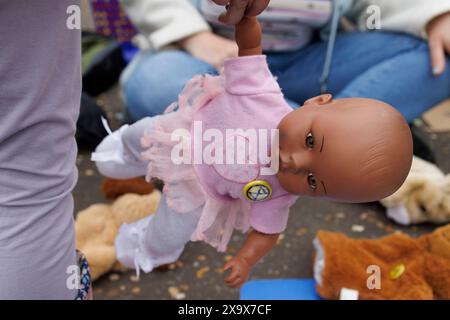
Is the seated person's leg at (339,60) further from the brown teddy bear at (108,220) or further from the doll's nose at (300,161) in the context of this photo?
the doll's nose at (300,161)

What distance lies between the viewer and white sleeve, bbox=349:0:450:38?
1208 mm

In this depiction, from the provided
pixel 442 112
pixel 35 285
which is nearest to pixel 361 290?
pixel 35 285

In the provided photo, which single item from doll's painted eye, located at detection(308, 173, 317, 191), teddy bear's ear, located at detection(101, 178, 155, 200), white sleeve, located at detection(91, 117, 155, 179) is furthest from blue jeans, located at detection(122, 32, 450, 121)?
doll's painted eye, located at detection(308, 173, 317, 191)

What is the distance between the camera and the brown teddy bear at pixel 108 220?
0.96 m

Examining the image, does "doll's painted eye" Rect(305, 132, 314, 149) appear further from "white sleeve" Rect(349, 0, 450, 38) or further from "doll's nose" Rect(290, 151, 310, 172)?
"white sleeve" Rect(349, 0, 450, 38)

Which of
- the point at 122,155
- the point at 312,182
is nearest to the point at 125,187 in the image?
the point at 122,155

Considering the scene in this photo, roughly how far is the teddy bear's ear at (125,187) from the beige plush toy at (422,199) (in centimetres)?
55

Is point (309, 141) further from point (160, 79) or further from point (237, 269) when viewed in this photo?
point (160, 79)

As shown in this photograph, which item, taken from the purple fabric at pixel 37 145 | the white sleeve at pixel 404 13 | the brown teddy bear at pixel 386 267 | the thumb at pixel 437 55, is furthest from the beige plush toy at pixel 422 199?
the purple fabric at pixel 37 145

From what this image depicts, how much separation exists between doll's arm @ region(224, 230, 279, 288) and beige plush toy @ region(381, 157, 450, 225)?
0.52 meters

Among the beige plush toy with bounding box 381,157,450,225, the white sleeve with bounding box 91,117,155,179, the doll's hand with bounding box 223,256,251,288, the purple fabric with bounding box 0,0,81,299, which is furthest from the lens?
the beige plush toy with bounding box 381,157,450,225

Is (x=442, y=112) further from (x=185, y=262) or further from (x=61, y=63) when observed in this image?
(x=61, y=63)

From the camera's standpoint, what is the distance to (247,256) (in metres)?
0.69

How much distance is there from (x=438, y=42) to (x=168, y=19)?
2.25 feet
